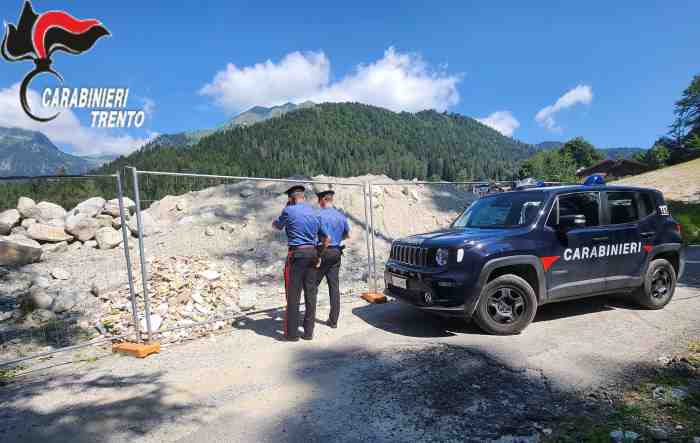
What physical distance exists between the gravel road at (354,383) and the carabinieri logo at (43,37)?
10.8 meters

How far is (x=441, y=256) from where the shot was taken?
4.95 metres

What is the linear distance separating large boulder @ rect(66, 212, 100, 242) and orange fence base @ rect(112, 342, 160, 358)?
12.1 m

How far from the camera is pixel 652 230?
5.94 m

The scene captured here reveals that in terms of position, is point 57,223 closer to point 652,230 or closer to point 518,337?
point 518,337

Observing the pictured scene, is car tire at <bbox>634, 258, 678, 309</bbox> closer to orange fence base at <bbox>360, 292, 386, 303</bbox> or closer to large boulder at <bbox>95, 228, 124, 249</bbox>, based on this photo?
orange fence base at <bbox>360, 292, 386, 303</bbox>

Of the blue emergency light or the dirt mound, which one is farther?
the dirt mound

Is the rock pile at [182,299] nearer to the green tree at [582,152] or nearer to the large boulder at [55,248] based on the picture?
the large boulder at [55,248]

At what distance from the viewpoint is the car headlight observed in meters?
4.90

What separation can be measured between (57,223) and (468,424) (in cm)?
1801

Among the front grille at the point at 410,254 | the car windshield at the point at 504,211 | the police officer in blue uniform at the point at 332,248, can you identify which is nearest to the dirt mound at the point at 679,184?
the car windshield at the point at 504,211

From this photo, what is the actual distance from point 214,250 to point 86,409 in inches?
342

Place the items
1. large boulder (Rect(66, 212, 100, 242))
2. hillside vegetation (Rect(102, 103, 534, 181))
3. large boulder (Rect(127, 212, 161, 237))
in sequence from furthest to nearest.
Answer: hillside vegetation (Rect(102, 103, 534, 181)) → large boulder (Rect(66, 212, 100, 242)) → large boulder (Rect(127, 212, 161, 237))

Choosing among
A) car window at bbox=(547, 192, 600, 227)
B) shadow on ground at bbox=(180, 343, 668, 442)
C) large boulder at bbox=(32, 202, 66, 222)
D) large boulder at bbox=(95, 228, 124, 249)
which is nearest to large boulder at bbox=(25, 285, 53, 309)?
shadow on ground at bbox=(180, 343, 668, 442)

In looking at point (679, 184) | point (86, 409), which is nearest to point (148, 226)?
point (86, 409)
